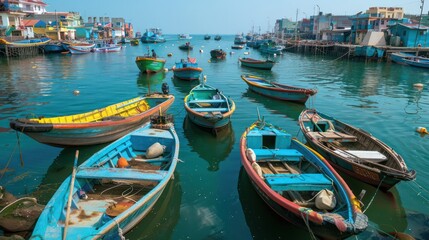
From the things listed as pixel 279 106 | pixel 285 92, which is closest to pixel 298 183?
pixel 279 106

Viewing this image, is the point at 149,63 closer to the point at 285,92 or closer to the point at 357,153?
the point at 285,92

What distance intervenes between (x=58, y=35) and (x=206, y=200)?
75.9m

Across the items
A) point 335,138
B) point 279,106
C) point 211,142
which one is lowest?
point 211,142

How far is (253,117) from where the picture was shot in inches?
754

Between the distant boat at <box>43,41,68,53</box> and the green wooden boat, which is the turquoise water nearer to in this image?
the green wooden boat

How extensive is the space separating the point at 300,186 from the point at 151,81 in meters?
27.1

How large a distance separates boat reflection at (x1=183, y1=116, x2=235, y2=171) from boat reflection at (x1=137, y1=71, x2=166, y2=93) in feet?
42.1

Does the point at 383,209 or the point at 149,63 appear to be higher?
the point at 149,63

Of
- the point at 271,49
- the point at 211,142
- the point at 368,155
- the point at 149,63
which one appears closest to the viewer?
the point at 368,155

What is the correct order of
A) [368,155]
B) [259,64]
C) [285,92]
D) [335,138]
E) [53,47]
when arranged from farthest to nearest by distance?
[53,47] → [259,64] → [285,92] → [335,138] → [368,155]

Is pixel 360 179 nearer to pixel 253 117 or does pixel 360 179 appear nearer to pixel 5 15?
pixel 253 117

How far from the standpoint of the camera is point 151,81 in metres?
32.8

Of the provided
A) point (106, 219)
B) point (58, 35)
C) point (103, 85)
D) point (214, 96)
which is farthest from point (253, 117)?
point (58, 35)

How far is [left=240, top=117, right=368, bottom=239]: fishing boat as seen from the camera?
6445 mm
